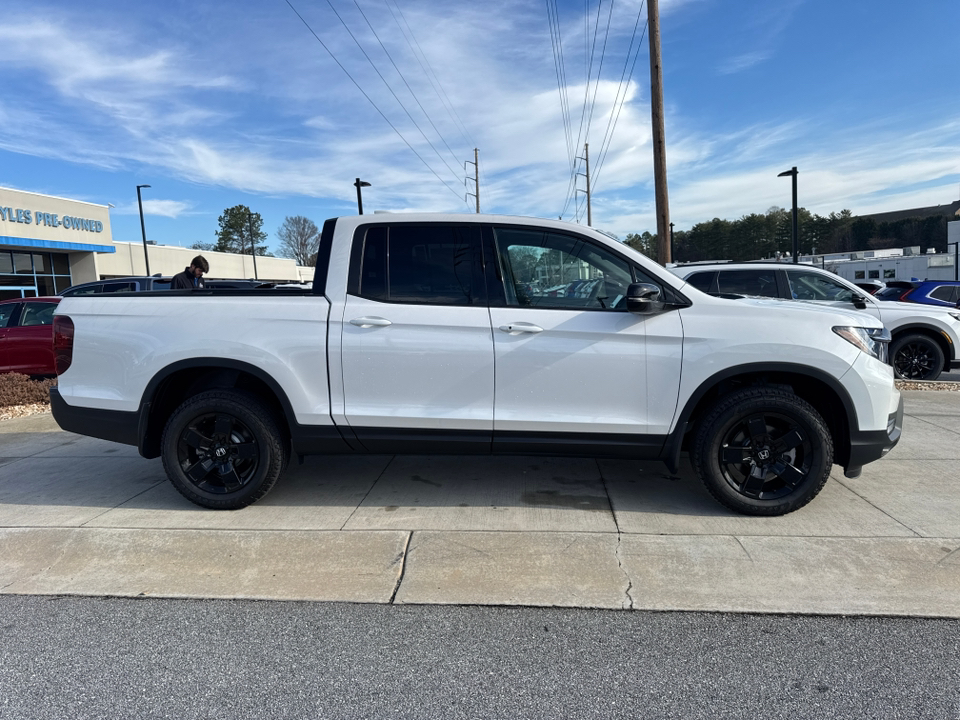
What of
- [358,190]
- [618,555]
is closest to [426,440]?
[618,555]

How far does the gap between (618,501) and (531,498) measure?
60 centimetres

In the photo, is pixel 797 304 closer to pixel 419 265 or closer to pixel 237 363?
pixel 419 265

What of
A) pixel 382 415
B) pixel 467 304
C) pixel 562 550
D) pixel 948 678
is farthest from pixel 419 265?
pixel 948 678

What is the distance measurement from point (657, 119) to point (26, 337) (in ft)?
37.1

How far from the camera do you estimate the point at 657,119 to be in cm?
1200

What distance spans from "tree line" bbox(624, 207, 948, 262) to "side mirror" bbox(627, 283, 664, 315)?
73.9 m

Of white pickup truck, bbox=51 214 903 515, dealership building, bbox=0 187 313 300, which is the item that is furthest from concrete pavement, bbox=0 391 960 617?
dealership building, bbox=0 187 313 300

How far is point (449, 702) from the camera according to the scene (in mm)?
2395

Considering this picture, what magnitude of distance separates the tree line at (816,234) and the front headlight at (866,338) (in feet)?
241

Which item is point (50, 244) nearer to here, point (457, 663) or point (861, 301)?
point (861, 301)

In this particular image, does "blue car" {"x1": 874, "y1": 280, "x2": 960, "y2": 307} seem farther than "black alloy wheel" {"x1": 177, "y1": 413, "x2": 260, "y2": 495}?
Yes

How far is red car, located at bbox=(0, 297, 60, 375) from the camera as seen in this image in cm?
941

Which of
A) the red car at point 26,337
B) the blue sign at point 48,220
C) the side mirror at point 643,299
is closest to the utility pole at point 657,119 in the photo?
the side mirror at point 643,299

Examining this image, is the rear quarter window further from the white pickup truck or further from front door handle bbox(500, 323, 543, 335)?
front door handle bbox(500, 323, 543, 335)
